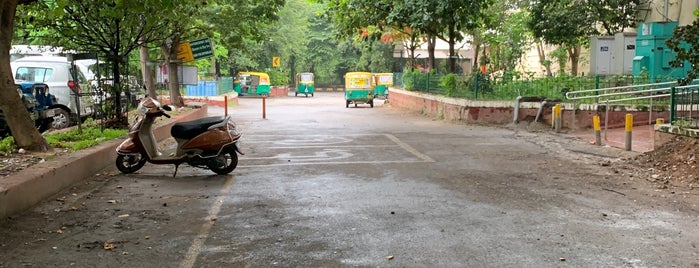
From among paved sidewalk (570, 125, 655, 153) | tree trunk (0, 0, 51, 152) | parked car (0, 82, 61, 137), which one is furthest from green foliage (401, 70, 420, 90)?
tree trunk (0, 0, 51, 152)

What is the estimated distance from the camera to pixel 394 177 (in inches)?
345

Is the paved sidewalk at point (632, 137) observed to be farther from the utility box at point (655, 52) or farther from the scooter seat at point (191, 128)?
the scooter seat at point (191, 128)

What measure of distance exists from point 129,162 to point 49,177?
200cm

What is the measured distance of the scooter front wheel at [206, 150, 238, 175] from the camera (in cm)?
882

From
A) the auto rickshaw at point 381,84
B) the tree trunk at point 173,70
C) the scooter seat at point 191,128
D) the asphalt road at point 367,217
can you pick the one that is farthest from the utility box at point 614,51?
the auto rickshaw at point 381,84

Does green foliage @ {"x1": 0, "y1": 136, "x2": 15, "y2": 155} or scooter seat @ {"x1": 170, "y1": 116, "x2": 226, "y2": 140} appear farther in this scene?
scooter seat @ {"x1": 170, "y1": 116, "x2": 226, "y2": 140}

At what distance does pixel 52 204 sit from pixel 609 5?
732 inches

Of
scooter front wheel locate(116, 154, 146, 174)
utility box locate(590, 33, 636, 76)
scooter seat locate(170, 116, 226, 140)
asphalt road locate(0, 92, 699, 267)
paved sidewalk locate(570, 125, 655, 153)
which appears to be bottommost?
asphalt road locate(0, 92, 699, 267)

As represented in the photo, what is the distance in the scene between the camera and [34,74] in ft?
50.5

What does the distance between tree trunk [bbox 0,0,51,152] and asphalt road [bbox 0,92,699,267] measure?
112 cm

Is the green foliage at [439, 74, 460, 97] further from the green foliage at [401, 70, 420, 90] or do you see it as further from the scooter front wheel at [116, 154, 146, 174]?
the scooter front wheel at [116, 154, 146, 174]

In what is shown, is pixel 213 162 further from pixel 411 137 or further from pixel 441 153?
pixel 411 137

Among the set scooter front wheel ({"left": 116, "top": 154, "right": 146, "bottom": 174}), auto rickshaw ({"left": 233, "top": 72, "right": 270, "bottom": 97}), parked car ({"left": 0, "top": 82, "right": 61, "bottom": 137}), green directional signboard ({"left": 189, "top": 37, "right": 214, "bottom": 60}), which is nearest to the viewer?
scooter front wheel ({"left": 116, "top": 154, "right": 146, "bottom": 174})

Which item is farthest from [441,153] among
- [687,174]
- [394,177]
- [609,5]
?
[609,5]
